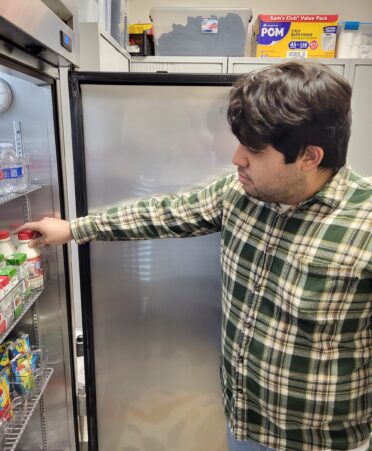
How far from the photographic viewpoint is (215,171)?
1336 millimetres

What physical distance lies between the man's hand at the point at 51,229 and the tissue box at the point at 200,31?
1.91 metres

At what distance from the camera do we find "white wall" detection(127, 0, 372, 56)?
305 centimetres

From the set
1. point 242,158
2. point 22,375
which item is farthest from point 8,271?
point 242,158

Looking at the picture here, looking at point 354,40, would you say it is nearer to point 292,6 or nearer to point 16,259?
point 292,6

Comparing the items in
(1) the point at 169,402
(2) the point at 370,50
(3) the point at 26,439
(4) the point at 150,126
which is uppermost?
(2) the point at 370,50

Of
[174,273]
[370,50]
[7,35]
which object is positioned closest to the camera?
[7,35]

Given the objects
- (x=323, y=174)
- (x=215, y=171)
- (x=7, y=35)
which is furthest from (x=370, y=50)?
(x=7, y=35)

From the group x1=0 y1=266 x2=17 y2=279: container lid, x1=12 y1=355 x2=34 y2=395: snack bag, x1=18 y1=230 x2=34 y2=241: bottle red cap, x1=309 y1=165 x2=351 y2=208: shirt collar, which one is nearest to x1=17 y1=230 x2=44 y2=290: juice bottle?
x1=18 y1=230 x2=34 y2=241: bottle red cap

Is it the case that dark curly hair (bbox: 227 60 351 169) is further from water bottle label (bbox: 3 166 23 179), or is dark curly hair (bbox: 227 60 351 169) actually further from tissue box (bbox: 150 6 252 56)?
tissue box (bbox: 150 6 252 56)

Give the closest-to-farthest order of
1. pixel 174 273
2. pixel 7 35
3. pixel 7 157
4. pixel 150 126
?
pixel 7 35 < pixel 7 157 < pixel 150 126 < pixel 174 273

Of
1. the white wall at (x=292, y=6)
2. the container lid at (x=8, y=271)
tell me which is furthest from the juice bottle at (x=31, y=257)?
the white wall at (x=292, y=6)

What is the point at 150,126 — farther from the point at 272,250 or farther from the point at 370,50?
the point at 370,50

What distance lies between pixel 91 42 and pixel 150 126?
0.53 meters

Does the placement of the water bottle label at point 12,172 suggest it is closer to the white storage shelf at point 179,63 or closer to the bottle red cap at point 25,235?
the bottle red cap at point 25,235
